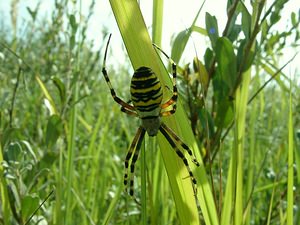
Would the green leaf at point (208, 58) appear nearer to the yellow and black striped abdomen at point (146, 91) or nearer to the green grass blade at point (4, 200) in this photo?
the yellow and black striped abdomen at point (146, 91)

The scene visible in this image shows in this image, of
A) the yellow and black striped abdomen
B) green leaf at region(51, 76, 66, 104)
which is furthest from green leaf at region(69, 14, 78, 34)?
the yellow and black striped abdomen

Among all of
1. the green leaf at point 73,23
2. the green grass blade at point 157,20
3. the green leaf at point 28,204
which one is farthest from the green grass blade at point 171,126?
the green leaf at point 73,23

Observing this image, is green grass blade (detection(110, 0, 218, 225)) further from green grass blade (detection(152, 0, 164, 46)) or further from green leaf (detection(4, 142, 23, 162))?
green leaf (detection(4, 142, 23, 162))

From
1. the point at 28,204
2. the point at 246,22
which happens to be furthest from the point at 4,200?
the point at 246,22

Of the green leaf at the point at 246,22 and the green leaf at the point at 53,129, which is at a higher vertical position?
the green leaf at the point at 246,22

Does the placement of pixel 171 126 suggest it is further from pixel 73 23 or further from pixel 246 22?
pixel 73 23
